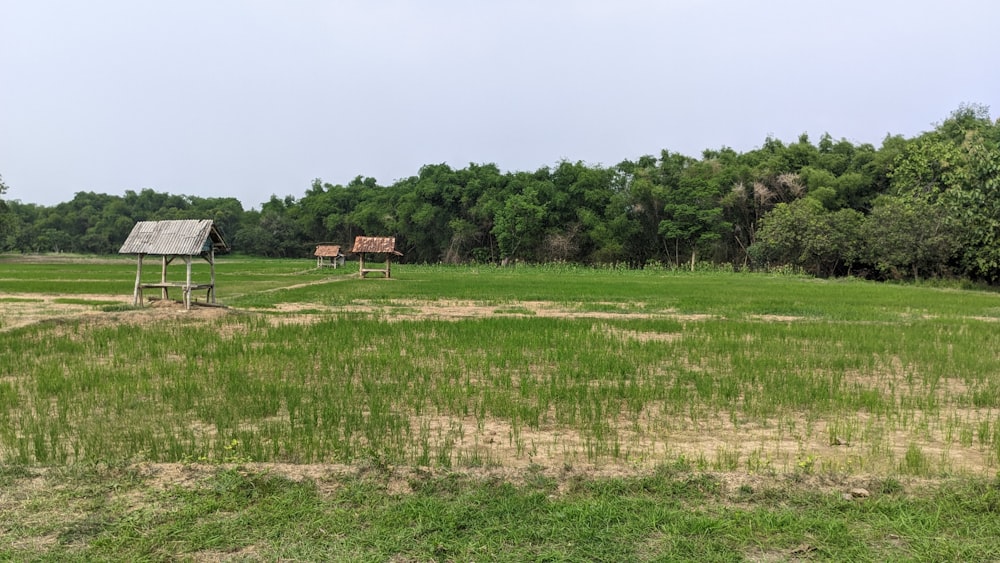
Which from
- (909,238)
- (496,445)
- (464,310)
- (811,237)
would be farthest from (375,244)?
(496,445)

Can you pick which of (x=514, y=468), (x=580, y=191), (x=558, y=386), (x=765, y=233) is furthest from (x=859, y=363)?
(x=580, y=191)

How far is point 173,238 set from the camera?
52.6 ft

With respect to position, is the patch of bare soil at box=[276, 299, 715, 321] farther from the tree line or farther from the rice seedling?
the tree line

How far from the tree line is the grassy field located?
23.3 meters

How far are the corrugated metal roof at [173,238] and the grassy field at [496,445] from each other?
4.52 meters

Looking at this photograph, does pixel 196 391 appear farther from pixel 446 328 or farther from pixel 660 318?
pixel 660 318

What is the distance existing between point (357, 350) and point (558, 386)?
406 cm

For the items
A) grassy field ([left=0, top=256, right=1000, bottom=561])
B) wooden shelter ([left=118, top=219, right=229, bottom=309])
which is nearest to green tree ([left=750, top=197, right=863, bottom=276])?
grassy field ([left=0, top=256, right=1000, bottom=561])

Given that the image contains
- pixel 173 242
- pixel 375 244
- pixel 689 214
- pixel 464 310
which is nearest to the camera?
pixel 173 242

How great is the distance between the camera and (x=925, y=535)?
10.4 ft

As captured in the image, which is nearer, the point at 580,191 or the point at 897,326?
the point at 897,326

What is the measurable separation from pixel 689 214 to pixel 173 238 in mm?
41763

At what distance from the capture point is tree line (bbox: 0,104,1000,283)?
3275 cm

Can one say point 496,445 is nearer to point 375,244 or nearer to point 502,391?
point 502,391
